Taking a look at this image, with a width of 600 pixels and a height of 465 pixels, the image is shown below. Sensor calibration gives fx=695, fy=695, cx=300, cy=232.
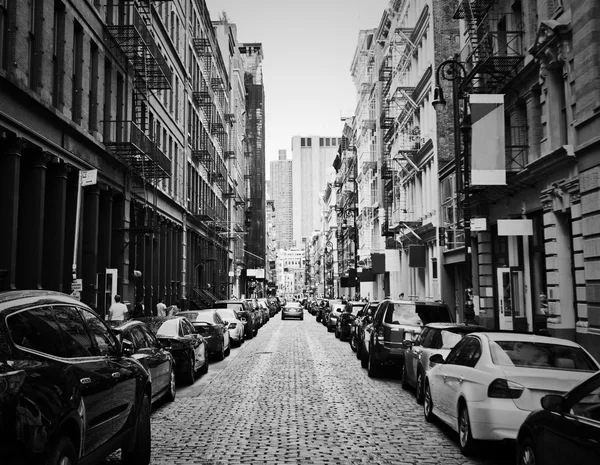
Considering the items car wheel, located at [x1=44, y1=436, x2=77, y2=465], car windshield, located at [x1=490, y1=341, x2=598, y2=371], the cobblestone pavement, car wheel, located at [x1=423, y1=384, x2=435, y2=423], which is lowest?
the cobblestone pavement

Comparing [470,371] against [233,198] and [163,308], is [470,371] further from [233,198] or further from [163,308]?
[233,198]

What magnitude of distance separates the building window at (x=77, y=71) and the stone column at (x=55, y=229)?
2.71 metres

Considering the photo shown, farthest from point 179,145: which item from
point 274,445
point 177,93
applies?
point 274,445

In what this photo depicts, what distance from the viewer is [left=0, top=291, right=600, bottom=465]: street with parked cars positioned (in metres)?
5.17

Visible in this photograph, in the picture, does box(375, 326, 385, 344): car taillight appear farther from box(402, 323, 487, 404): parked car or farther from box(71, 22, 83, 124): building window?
box(71, 22, 83, 124): building window

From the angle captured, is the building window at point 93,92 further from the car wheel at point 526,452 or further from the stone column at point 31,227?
the car wheel at point 526,452

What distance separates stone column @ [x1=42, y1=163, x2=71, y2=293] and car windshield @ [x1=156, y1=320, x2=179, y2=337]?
22.1 ft

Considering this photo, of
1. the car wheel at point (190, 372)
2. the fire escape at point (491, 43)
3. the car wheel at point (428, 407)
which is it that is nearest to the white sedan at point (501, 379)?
the car wheel at point (428, 407)

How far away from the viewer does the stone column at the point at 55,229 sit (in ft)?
68.8

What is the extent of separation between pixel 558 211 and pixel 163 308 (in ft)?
63.5

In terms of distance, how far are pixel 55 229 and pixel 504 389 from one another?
1653cm

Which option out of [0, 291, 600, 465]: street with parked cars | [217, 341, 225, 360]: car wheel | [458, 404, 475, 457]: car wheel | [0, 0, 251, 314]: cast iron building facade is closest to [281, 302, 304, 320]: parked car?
[0, 0, 251, 314]: cast iron building facade

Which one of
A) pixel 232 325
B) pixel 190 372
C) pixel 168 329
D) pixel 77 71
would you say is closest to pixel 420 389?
pixel 190 372

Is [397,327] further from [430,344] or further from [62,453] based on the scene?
[62,453]
